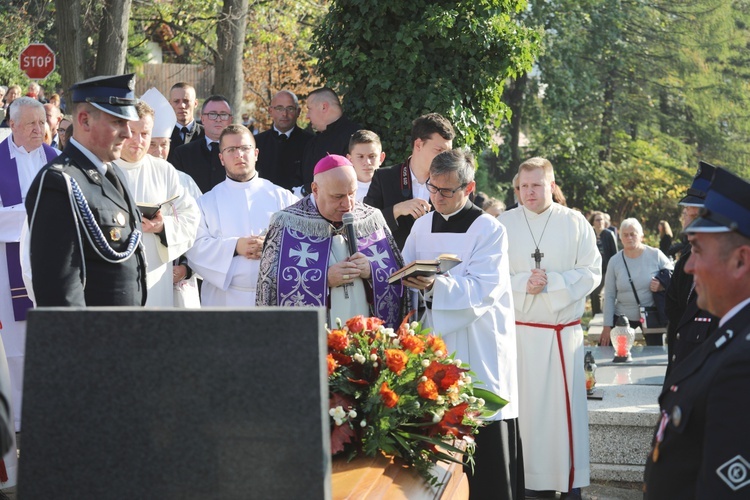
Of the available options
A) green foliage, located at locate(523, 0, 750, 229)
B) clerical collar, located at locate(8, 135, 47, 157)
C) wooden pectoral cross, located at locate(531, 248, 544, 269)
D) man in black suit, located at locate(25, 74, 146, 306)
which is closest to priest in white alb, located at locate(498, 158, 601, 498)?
wooden pectoral cross, located at locate(531, 248, 544, 269)

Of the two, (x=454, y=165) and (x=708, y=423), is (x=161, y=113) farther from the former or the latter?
(x=708, y=423)

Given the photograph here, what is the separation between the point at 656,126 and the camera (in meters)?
36.1

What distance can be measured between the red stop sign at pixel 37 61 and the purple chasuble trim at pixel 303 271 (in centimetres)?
1149

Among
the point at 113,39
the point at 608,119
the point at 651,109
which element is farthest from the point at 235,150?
the point at 651,109

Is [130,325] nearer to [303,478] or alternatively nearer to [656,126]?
[303,478]

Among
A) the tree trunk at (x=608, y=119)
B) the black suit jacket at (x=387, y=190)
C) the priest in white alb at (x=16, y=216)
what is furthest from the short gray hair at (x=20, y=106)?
the tree trunk at (x=608, y=119)

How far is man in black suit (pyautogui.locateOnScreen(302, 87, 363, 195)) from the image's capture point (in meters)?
8.87

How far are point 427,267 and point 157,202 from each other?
2.20m

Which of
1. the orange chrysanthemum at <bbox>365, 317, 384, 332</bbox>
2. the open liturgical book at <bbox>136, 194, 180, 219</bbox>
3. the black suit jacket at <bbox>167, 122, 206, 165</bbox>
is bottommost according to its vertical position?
the orange chrysanthemum at <bbox>365, 317, 384, 332</bbox>

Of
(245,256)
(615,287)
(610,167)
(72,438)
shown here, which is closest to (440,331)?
(245,256)

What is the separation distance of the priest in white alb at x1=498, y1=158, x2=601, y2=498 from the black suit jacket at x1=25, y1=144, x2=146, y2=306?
3.41 m

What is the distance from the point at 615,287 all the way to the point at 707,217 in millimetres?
8508

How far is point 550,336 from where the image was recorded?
24.0ft

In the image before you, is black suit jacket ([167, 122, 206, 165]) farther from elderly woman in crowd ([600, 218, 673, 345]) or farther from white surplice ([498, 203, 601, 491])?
elderly woman in crowd ([600, 218, 673, 345])
